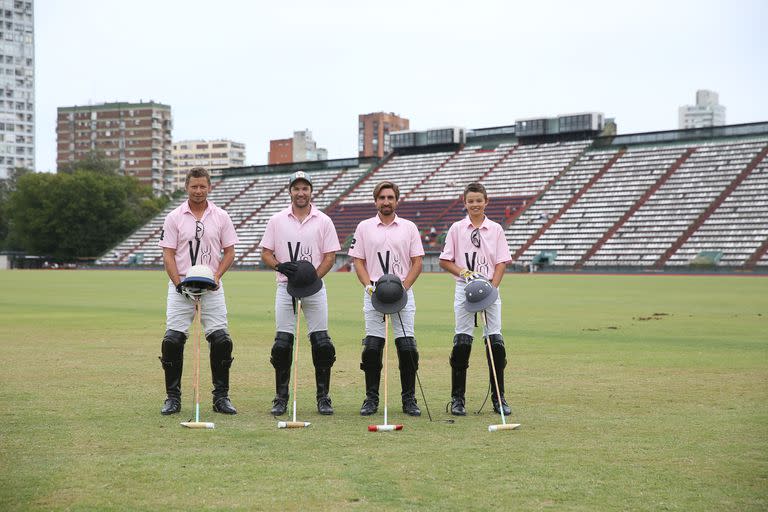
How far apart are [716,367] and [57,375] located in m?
8.74

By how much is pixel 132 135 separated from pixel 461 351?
18874cm

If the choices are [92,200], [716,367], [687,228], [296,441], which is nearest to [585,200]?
[687,228]

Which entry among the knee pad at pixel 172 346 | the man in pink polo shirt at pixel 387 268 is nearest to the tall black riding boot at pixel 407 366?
the man in pink polo shirt at pixel 387 268

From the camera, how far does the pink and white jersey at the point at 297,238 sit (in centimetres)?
952

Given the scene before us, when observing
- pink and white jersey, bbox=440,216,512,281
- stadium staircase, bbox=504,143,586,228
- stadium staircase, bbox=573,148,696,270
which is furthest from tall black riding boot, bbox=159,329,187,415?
stadium staircase, bbox=504,143,586,228

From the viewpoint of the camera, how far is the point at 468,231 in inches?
380

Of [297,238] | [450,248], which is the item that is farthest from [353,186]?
[297,238]

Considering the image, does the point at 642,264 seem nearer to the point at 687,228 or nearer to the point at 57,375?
the point at 687,228

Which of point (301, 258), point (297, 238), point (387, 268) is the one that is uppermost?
point (297, 238)

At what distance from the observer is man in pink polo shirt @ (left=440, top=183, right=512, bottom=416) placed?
939 centimetres

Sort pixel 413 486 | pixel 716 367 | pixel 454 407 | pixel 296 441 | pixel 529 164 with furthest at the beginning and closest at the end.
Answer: pixel 529 164 → pixel 716 367 → pixel 454 407 → pixel 296 441 → pixel 413 486

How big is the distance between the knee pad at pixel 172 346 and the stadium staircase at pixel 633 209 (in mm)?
64203

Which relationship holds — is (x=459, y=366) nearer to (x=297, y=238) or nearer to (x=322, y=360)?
(x=322, y=360)

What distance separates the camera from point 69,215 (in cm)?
10712
